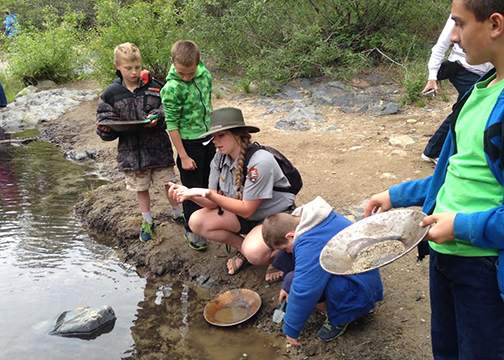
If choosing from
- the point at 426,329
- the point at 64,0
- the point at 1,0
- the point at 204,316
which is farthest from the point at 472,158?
the point at 1,0

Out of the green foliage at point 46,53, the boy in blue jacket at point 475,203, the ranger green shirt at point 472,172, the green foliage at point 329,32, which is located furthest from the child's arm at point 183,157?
the green foliage at point 46,53

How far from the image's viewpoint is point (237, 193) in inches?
127

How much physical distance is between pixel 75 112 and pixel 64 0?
47.6 feet

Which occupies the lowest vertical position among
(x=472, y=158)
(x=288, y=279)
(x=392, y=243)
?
(x=288, y=279)

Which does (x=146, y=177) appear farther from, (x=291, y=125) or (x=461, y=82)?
(x=291, y=125)

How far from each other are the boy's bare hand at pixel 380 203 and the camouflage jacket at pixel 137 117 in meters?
2.41

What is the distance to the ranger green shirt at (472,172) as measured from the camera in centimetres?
144

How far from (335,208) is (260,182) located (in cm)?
149

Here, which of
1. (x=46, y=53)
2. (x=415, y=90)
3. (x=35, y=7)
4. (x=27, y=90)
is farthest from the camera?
(x=35, y=7)

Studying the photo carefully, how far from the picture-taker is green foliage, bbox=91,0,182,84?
902 centimetres

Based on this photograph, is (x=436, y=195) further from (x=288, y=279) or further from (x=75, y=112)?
(x=75, y=112)

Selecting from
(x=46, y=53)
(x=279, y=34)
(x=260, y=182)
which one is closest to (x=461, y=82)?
(x=260, y=182)

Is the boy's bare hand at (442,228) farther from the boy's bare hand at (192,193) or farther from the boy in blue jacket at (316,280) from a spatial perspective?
the boy's bare hand at (192,193)

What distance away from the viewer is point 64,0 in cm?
2180
